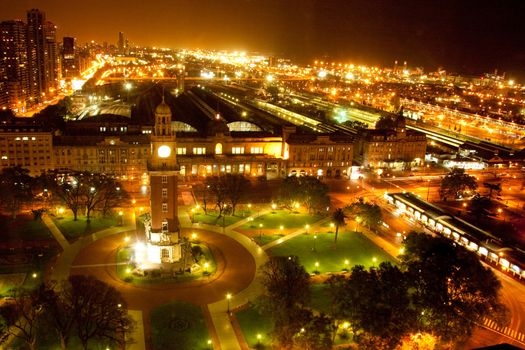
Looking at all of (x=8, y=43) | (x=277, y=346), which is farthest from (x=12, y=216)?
(x=8, y=43)

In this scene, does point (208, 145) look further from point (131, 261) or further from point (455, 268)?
point (455, 268)

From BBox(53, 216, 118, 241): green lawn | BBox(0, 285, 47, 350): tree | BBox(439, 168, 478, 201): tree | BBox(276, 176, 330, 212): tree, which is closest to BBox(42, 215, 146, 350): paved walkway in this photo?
BBox(53, 216, 118, 241): green lawn

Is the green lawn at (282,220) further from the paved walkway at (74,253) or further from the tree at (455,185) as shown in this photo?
the tree at (455,185)

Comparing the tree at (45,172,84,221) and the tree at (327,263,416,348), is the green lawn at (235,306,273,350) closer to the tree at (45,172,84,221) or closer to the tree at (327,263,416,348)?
the tree at (327,263,416,348)

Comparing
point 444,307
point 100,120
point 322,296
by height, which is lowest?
point 322,296

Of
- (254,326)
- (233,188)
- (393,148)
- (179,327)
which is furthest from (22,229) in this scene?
(393,148)

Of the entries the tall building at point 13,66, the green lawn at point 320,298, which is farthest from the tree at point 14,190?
the tall building at point 13,66
